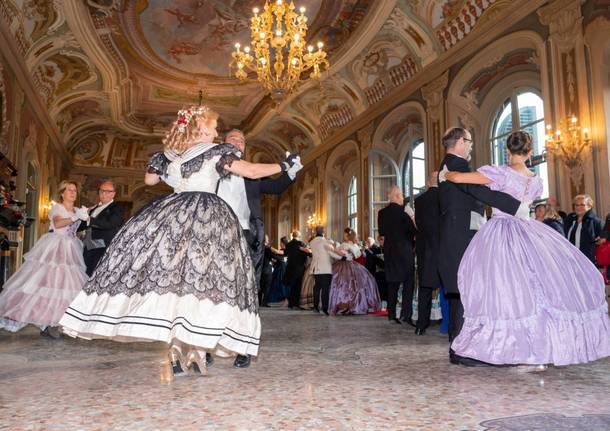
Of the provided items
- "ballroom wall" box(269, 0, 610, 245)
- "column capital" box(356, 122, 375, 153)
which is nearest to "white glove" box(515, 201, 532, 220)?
"ballroom wall" box(269, 0, 610, 245)

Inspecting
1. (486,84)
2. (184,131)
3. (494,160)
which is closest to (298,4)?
(486,84)

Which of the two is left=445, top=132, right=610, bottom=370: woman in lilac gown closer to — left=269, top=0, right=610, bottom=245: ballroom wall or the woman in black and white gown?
the woman in black and white gown

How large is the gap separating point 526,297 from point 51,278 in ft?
12.5

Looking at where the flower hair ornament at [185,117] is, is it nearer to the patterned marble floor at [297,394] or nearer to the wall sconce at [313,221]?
the patterned marble floor at [297,394]

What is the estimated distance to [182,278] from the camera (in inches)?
96.0

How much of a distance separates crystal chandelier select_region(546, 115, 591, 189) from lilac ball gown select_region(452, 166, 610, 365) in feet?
17.0

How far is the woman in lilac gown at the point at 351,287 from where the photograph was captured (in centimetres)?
797

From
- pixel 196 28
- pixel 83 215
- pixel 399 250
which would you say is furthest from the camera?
pixel 196 28

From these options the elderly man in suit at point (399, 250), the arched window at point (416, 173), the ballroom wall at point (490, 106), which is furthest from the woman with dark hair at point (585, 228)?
the arched window at point (416, 173)

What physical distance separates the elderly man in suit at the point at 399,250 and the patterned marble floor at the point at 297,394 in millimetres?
2363

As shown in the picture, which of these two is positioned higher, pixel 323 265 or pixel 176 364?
pixel 323 265

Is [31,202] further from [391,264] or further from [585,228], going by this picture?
[585,228]

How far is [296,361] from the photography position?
312 centimetres

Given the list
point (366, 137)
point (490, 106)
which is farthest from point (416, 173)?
point (490, 106)
